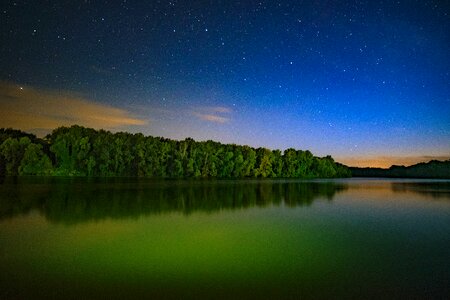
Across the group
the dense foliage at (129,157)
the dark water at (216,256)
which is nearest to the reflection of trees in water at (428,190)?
the dark water at (216,256)

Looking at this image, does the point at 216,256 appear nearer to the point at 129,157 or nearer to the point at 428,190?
the point at 428,190

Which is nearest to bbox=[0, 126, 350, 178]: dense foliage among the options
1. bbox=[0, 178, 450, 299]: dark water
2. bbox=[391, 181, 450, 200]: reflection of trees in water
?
bbox=[391, 181, 450, 200]: reflection of trees in water

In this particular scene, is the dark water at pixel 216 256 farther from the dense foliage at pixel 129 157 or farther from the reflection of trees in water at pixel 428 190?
the dense foliage at pixel 129 157

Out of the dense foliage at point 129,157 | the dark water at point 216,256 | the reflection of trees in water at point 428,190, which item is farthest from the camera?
the dense foliage at point 129,157

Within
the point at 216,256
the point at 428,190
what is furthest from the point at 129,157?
the point at 216,256

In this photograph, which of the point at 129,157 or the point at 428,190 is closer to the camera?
the point at 428,190

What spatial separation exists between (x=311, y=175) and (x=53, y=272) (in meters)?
147

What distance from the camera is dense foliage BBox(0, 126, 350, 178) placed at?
8900 centimetres

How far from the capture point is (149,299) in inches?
288

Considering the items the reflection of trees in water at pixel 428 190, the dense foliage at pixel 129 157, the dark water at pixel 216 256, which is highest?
the dense foliage at pixel 129 157

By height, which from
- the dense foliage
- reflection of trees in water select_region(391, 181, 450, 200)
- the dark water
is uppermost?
the dense foliage

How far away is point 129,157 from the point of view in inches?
4072

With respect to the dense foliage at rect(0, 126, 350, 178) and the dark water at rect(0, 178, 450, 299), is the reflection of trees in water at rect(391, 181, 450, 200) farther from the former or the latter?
the dense foliage at rect(0, 126, 350, 178)

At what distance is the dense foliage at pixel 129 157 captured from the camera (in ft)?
292
